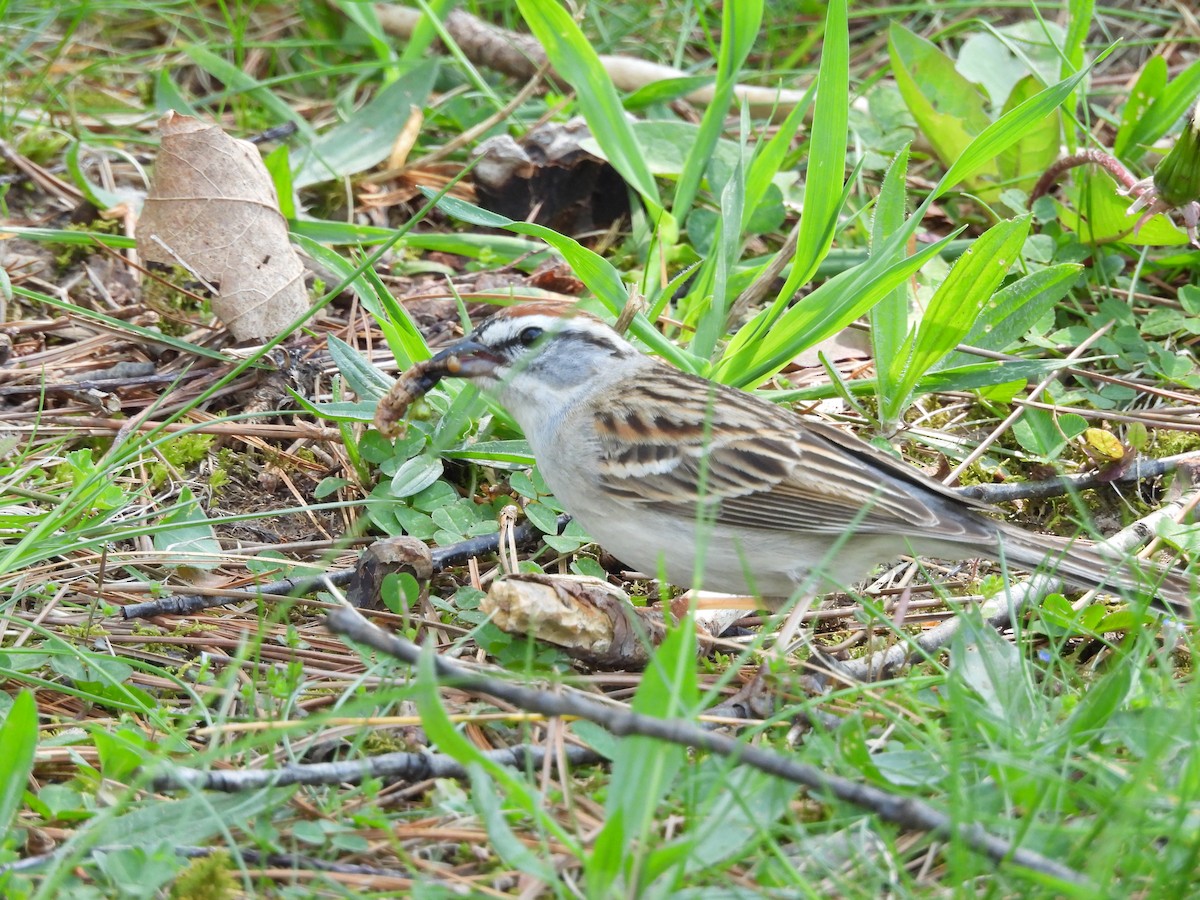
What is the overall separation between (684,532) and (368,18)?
12.9 ft

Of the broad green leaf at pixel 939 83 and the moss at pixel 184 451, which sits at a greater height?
the broad green leaf at pixel 939 83

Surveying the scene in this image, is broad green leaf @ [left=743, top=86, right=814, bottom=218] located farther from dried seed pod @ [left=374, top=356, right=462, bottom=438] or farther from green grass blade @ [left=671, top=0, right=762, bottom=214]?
dried seed pod @ [left=374, top=356, right=462, bottom=438]

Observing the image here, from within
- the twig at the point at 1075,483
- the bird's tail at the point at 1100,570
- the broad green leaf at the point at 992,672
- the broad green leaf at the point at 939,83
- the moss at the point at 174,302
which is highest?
the broad green leaf at the point at 939,83

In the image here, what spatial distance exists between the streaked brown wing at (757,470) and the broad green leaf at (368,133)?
8.31 feet

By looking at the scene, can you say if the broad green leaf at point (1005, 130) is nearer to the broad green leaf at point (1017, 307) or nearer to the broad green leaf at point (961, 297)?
the broad green leaf at point (961, 297)

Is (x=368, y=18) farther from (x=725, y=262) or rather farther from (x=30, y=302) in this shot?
(x=725, y=262)

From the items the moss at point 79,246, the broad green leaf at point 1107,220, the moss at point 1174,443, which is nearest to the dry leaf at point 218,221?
the moss at point 79,246

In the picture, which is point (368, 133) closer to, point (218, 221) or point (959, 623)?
point (218, 221)

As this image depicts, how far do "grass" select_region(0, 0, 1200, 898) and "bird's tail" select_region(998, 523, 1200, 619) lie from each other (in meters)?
0.16

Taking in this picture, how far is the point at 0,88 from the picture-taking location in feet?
21.3

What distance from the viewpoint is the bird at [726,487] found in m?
3.95

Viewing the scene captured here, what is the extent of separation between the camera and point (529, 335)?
4.52 m

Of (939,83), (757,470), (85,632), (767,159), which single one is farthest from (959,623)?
(939,83)

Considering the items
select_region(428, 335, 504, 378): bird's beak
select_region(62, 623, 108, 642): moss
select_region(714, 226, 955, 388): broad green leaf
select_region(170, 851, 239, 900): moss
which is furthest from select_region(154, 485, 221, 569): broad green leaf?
select_region(714, 226, 955, 388): broad green leaf
